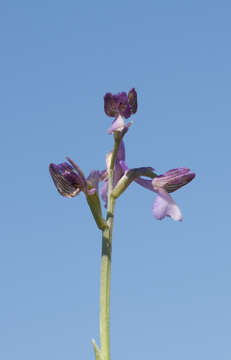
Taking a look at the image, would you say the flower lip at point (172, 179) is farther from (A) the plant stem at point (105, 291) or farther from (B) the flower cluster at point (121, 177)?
(A) the plant stem at point (105, 291)

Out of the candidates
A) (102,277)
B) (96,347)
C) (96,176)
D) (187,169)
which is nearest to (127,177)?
(96,176)

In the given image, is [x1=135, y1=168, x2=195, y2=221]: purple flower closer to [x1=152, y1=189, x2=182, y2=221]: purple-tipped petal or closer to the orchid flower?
[x1=152, y1=189, x2=182, y2=221]: purple-tipped petal

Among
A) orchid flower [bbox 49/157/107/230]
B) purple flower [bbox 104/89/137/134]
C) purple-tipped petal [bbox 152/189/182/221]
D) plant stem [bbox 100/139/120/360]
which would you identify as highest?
purple flower [bbox 104/89/137/134]

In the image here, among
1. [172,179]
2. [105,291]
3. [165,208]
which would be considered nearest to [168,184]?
[172,179]

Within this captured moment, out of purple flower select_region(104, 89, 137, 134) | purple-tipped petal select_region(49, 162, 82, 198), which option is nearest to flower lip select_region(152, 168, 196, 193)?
purple flower select_region(104, 89, 137, 134)

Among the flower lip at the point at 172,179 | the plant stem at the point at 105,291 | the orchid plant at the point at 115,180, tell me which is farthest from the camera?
the flower lip at the point at 172,179

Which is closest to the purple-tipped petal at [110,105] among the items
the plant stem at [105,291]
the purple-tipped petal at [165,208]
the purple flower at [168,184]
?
the purple flower at [168,184]

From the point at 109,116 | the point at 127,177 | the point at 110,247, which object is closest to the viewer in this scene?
the point at 110,247

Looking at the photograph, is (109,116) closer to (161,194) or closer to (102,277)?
(161,194)
